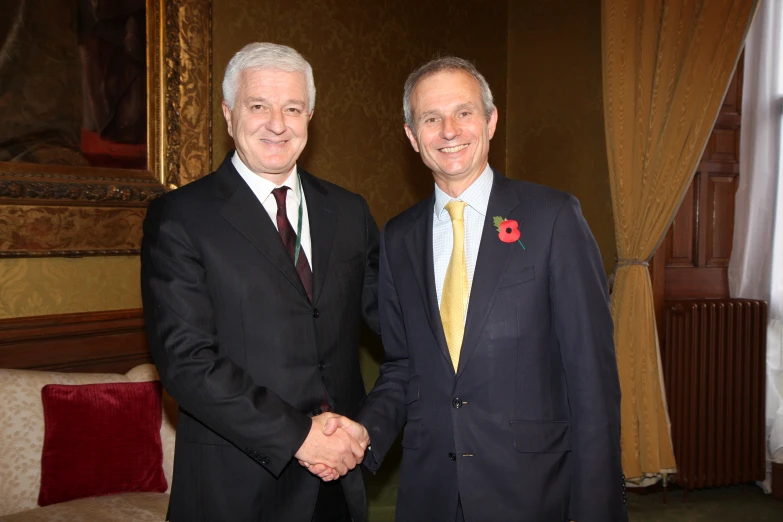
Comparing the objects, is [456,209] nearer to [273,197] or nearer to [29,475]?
[273,197]

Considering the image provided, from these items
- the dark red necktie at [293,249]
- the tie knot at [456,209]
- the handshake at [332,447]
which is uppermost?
the tie knot at [456,209]

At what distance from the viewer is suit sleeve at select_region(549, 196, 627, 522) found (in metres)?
1.70

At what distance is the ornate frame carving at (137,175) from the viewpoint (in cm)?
275

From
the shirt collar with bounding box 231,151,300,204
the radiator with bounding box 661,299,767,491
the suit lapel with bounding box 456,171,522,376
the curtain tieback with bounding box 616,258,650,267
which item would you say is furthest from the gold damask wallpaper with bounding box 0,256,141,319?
the radiator with bounding box 661,299,767,491

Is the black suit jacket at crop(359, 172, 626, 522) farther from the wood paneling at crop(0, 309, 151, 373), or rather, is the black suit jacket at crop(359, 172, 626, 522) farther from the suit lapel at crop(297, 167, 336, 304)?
the wood paneling at crop(0, 309, 151, 373)

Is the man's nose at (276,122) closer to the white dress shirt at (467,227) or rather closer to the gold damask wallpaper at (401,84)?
the white dress shirt at (467,227)

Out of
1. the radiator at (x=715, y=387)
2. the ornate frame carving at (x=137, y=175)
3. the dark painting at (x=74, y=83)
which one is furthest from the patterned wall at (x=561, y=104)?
the dark painting at (x=74, y=83)

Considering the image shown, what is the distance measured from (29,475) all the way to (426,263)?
183 centimetres

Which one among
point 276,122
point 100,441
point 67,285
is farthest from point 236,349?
point 67,285

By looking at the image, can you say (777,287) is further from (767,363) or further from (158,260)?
(158,260)

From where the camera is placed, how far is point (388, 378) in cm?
208

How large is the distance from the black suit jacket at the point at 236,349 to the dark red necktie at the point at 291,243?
28 millimetres

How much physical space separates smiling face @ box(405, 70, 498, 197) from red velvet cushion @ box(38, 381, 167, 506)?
167 centimetres

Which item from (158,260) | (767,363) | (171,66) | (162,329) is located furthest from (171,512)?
(767,363)
